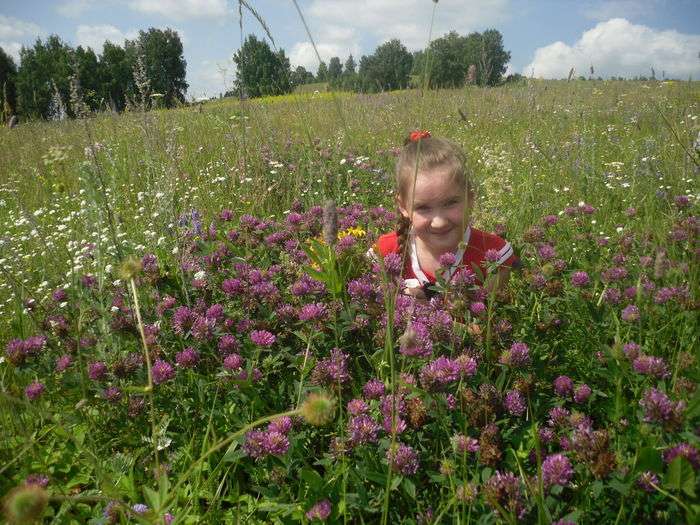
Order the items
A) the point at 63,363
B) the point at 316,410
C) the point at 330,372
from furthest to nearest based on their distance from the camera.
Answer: the point at 63,363, the point at 330,372, the point at 316,410

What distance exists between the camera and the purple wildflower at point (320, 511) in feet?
4.20

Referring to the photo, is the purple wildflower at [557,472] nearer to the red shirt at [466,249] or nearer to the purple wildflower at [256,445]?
the purple wildflower at [256,445]

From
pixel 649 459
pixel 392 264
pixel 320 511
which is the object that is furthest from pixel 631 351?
pixel 320 511

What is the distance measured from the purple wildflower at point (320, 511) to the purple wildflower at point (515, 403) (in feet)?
1.92

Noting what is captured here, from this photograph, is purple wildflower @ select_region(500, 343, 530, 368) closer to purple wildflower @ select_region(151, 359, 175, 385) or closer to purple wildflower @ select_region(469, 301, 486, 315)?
purple wildflower @ select_region(469, 301, 486, 315)

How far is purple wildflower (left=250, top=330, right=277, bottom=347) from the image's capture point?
1.76m

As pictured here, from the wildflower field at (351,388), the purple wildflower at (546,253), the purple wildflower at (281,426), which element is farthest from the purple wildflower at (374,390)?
the purple wildflower at (546,253)

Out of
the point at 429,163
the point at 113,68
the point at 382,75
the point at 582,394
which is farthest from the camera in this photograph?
the point at 113,68

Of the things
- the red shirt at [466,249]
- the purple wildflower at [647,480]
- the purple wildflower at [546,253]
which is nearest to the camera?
the purple wildflower at [647,480]

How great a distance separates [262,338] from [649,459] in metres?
1.22

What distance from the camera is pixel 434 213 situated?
8.76 feet

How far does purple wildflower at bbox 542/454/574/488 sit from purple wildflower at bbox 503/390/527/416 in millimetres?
209

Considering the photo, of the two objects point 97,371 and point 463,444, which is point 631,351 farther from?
point 97,371

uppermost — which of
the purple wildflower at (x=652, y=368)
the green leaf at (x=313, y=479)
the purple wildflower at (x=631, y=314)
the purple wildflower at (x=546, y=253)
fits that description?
the purple wildflower at (x=546, y=253)
